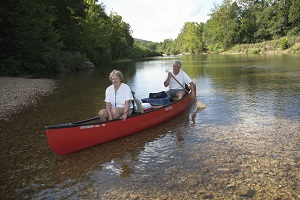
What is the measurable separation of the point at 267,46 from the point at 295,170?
59875 mm

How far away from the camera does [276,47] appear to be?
5550 cm

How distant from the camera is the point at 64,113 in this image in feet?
33.4

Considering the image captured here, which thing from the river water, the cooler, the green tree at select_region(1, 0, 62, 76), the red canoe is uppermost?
the green tree at select_region(1, 0, 62, 76)

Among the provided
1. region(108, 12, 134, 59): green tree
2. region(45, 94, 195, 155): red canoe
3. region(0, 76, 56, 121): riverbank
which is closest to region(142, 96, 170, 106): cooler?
region(45, 94, 195, 155): red canoe

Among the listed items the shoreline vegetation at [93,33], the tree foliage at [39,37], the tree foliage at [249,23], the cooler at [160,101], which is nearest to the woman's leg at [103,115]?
the cooler at [160,101]

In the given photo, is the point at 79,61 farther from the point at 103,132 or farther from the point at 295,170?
the point at 295,170

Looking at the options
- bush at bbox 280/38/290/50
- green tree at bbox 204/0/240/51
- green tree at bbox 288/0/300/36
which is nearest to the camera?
bush at bbox 280/38/290/50

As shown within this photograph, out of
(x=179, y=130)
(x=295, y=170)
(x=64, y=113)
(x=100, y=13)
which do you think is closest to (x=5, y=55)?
(x=64, y=113)

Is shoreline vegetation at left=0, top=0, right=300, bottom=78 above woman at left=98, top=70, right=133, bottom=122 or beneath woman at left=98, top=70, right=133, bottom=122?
above

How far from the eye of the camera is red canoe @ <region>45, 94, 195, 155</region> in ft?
18.1

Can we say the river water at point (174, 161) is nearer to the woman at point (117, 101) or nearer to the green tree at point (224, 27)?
the woman at point (117, 101)

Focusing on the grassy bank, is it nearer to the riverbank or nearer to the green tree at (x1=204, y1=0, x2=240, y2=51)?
the green tree at (x1=204, y1=0, x2=240, y2=51)

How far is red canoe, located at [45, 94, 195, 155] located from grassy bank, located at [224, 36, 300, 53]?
4734 centimetres

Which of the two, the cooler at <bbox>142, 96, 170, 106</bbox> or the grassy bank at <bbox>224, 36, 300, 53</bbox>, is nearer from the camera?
the cooler at <bbox>142, 96, 170, 106</bbox>
